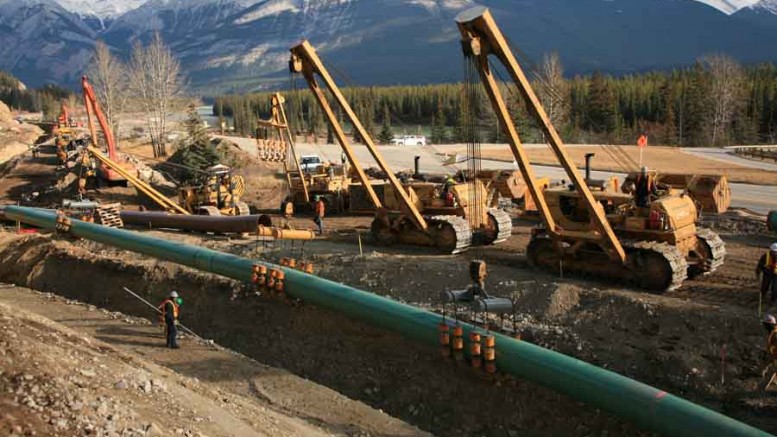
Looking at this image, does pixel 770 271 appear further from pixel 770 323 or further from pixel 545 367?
pixel 545 367

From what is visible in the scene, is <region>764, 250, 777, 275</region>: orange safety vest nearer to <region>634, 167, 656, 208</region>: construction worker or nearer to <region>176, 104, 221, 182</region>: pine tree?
<region>634, 167, 656, 208</region>: construction worker

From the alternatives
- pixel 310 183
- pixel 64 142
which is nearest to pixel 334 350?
pixel 310 183

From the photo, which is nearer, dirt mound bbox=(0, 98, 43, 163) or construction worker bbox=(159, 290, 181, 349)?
construction worker bbox=(159, 290, 181, 349)

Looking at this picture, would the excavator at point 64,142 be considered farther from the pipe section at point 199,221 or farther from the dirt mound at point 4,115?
the dirt mound at point 4,115

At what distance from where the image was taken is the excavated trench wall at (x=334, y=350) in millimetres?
14367

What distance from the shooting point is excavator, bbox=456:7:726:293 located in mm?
17797

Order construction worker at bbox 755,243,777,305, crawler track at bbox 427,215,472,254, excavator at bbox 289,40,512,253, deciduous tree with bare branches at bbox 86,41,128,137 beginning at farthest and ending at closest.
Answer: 1. deciduous tree with bare branches at bbox 86,41,128,137
2. excavator at bbox 289,40,512,253
3. crawler track at bbox 427,215,472,254
4. construction worker at bbox 755,243,777,305

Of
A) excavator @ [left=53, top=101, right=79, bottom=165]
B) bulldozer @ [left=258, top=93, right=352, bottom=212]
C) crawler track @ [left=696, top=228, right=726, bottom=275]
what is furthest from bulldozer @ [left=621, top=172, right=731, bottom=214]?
excavator @ [left=53, top=101, right=79, bottom=165]

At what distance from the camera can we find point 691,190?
72.9 feet

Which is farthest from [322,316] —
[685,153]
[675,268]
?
[685,153]

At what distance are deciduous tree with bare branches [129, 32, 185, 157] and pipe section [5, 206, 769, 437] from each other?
Result: 41.8m

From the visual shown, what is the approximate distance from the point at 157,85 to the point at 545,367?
5472 centimetres

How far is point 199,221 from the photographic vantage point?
29922 millimetres

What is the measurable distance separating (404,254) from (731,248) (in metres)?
10.6
